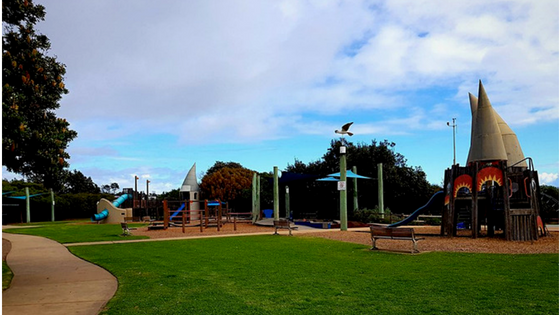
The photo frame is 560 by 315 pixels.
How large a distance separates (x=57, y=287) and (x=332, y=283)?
4776 mm

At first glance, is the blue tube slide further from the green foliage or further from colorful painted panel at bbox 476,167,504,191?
colorful painted panel at bbox 476,167,504,191

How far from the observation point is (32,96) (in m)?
8.67

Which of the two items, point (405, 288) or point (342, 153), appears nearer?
point (405, 288)

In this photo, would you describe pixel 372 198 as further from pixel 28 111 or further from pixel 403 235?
pixel 28 111

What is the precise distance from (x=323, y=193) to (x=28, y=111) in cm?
2962

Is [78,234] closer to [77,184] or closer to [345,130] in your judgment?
[345,130]

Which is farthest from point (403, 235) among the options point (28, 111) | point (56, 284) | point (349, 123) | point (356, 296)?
point (349, 123)

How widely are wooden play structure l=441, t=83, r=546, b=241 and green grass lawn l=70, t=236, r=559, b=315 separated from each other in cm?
461

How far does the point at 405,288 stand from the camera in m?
7.20

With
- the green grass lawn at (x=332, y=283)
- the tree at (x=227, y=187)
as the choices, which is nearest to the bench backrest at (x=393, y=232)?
the green grass lawn at (x=332, y=283)

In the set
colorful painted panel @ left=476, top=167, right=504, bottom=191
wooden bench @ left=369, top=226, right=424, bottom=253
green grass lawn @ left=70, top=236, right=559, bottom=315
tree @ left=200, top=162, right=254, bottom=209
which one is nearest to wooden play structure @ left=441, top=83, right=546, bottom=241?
colorful painted panel @ left=476, top=167, right=504, bottom=191

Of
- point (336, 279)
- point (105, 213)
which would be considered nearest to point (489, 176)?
point (336, 279)

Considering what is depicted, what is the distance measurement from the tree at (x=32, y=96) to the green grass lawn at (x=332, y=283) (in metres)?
2.67

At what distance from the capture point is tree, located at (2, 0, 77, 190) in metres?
8.28
